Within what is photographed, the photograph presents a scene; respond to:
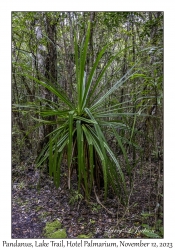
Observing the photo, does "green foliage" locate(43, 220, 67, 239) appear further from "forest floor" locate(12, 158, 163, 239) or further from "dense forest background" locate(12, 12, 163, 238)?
"dense forest background" locate(12, 12, 163, 238)

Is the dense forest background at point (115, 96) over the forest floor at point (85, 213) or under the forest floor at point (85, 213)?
over

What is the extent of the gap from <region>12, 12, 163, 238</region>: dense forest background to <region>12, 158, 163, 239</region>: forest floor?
14 mm

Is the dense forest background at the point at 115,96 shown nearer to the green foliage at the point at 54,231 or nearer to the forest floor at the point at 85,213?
the forest floor at the point at 85,213

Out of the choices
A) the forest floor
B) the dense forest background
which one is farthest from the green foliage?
the dense forest background

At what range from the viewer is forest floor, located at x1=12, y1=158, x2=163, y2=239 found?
1.50m

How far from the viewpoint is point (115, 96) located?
2477 millimetres

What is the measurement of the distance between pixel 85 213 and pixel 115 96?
1427mm

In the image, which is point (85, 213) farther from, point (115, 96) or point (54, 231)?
point (115, 96)

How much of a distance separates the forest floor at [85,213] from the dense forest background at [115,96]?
1 centimetres

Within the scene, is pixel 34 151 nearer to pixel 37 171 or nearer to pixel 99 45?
pixel 37 171

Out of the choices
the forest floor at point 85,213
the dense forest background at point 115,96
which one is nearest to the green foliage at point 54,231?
the forest floor at point 85,213

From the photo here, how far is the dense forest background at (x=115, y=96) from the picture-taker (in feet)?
5.06

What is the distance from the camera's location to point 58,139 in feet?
5.78
